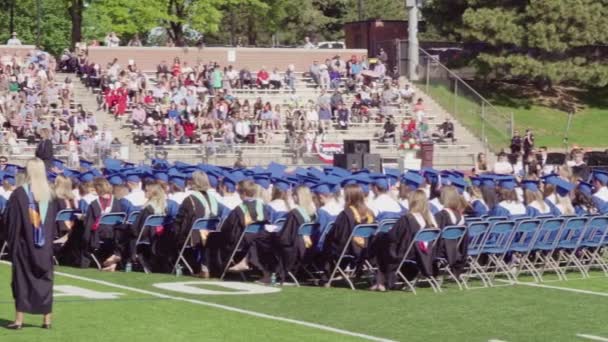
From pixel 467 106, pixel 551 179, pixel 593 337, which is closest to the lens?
pixel 593 337

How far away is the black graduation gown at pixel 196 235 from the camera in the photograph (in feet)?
57.0

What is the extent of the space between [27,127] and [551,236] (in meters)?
22.2

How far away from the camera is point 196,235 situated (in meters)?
17.5

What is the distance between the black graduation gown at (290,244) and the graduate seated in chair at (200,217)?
42.0 inches

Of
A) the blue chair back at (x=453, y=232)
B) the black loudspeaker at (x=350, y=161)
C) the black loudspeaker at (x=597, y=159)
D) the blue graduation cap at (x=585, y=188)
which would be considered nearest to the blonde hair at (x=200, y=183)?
the blue chair back at (x=453, y=232)

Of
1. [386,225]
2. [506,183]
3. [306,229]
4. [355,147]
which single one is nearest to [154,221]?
[306,229]

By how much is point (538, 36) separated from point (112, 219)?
117ft

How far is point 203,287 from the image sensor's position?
16.3 m

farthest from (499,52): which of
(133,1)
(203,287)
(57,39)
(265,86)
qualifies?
(203,287)

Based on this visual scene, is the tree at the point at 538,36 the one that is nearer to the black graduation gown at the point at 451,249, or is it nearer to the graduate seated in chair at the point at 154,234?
the graduate seated in chair at the point at 154,234

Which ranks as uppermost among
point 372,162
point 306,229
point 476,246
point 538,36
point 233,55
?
point 538,36

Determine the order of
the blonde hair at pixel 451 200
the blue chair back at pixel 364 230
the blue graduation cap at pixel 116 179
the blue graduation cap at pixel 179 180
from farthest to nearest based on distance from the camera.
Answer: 1. the blue graduation cap at pixel 116 179
2. the blue graduation cap at pixel 179 180
3. the blonde hair at pixel 451 200
4. the blue chair back at pixel 364 230

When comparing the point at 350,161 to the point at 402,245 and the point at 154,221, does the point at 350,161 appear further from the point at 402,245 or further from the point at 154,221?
the point at 402,245

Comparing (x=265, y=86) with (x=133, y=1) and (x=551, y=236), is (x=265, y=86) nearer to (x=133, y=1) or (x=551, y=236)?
(x=133, y=1)
